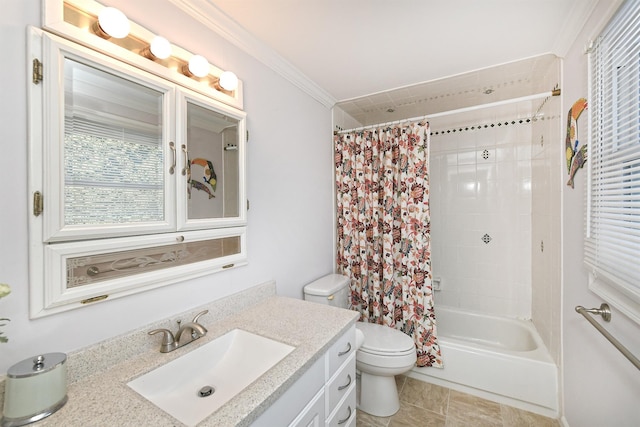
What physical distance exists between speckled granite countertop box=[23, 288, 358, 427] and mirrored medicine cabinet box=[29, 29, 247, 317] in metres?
0.26

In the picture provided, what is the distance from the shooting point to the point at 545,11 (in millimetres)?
1301

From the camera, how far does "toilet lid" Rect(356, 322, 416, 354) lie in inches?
67.7

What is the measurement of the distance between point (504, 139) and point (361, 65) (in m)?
1.62

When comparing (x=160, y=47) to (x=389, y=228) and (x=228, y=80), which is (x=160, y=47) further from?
(x=389, y=228)

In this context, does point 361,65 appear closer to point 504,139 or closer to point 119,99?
point 119,99

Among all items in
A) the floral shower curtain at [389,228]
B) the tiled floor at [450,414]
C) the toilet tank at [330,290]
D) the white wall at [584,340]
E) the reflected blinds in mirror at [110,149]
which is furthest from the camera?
the floral shower curtain at [389,228]

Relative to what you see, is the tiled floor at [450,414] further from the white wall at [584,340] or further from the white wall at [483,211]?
the white wall at [483,211]

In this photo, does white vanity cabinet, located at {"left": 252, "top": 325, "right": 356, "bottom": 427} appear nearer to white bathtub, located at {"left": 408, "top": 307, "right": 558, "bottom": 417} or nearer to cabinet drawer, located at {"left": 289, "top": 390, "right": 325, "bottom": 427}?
cabinet drawer, located at {"left": 289, "top": 390, "right": 325, "bottom": 427}

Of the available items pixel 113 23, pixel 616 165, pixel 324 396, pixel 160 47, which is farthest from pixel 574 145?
pixel 113 23

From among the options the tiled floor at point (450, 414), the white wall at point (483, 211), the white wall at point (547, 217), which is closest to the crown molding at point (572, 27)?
the white wall at point (547, 217)

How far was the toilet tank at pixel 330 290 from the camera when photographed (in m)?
1.91

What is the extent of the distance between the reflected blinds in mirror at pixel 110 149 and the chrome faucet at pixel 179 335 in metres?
0.44

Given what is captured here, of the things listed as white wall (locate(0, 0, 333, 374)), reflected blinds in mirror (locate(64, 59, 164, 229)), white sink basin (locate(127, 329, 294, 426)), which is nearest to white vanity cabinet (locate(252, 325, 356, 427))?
white sink basin (locate(127, 329, 294, 426))

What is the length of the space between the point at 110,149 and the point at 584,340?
7.42 feet
